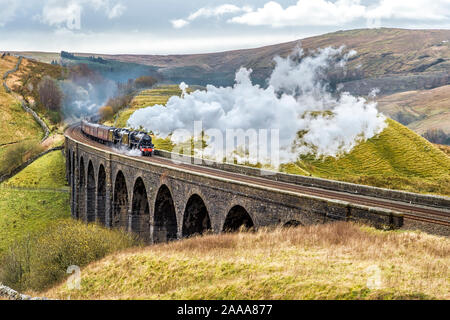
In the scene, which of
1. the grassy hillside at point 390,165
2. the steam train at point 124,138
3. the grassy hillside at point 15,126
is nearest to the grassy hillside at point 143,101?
the grassy hillside at point 15,126

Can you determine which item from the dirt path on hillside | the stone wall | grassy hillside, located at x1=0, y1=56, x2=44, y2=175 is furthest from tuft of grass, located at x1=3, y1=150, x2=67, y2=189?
the stone wall

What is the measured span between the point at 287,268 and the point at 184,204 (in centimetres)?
1403

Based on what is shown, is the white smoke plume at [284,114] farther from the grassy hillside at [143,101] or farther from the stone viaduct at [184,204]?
the grassy hillside at [143,101]

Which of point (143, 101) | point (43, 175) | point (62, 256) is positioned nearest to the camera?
point (62, 256)

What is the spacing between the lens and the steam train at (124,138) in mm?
50734


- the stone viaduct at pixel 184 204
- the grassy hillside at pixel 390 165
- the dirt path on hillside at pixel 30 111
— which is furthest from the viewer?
the dirt path on hillside at pixel 30 111

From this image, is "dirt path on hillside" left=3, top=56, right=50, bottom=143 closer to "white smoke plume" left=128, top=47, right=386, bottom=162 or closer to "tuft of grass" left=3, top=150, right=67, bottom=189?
"tuft of grass" left=3, top=150, right=67, bottom=189

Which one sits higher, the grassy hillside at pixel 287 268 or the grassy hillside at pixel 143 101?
the grassy hillside at pixel 143 101

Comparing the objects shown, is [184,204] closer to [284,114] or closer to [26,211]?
[26,211]

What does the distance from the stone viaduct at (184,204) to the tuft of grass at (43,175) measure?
738 inches

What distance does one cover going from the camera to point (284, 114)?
214ft

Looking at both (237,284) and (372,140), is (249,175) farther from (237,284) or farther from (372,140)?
(372,140)

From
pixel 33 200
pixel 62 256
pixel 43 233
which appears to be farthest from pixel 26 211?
pixel 62 256

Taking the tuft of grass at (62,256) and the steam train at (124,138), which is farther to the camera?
the steam train at (124,138)
